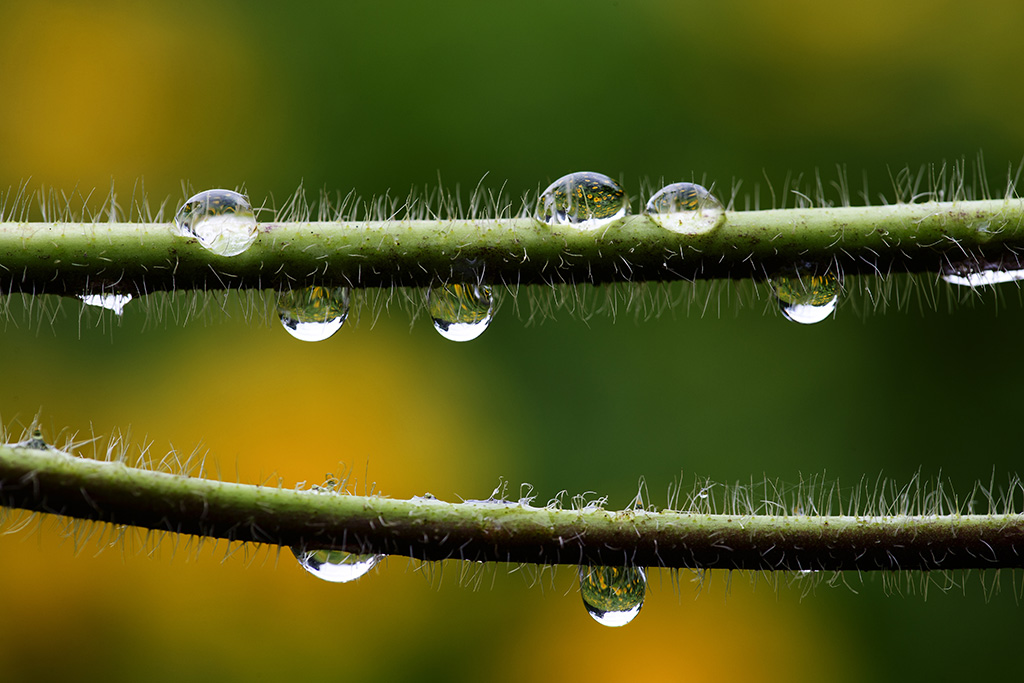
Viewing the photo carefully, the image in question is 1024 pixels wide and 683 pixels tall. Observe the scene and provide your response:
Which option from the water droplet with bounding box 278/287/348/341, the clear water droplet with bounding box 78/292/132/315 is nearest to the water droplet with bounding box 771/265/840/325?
the water droplet with bounding box 278/287/348/341

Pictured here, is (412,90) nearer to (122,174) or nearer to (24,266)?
(122,174)

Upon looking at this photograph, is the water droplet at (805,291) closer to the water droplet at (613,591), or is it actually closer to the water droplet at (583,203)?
the water droplet at (583,203)

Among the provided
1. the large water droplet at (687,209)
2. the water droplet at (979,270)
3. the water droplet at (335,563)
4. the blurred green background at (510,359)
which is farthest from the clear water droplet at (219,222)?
the blurred green background at (510,359)

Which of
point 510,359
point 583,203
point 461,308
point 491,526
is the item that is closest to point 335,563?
point 491,526

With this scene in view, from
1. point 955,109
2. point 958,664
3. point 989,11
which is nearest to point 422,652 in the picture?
point 958,664

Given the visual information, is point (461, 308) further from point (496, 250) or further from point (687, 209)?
point (687, 209)

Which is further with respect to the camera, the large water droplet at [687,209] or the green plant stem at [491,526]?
the large water droplet at [687,209]

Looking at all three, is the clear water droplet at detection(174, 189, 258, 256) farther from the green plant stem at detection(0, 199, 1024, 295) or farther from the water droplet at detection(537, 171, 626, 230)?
the water droplet at detection(537, 171, 626, 230)
